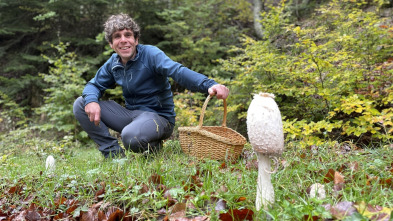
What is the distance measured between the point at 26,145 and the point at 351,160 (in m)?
5.21

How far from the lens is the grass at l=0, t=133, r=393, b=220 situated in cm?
152

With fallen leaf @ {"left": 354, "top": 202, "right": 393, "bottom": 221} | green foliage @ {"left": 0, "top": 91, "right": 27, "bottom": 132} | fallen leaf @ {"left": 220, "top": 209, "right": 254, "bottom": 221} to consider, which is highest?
fallen leaf @ {"left": 354, "top": 202, "right": 393, "bottom": 221}

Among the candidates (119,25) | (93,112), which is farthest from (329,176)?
(119,25)

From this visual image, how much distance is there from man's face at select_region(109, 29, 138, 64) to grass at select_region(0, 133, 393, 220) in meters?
1.21

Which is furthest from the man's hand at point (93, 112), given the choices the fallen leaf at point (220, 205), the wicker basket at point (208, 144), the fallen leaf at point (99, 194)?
the fallen leaf at point (220, 205)

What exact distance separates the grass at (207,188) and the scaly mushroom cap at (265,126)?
0.31 m

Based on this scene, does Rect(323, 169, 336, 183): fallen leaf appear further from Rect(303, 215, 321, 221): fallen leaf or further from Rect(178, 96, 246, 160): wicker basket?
Rect(178, 96, 246, 160): wicker basket

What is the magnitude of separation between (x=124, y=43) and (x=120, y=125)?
2.99 feet

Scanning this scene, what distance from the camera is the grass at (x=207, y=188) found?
1.52 meters

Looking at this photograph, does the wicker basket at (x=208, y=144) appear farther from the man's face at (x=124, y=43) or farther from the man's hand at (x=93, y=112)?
the man's face at (x=124, y=43)

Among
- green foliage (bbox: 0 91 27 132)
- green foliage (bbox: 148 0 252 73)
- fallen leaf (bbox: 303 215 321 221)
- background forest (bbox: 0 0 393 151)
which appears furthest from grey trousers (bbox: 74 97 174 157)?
green foliage (bbox: 0 91 27 132)

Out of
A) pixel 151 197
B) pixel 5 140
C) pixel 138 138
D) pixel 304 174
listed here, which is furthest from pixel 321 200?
pixel 5 140

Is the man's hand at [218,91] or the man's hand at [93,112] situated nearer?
the man's hand at [218,91]

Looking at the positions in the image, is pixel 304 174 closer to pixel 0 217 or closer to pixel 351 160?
pixel 351 160
